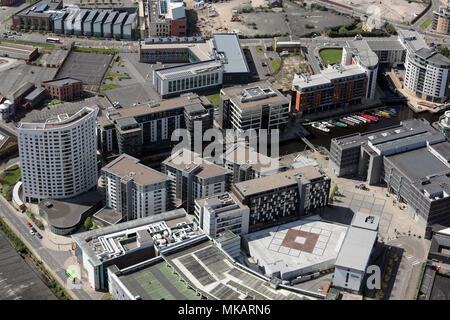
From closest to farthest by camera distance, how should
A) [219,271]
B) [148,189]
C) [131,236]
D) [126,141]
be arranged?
1. [219,271]
2. [131,236]
3. [148,189]
4. [126,141]

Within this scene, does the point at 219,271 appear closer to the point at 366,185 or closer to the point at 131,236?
the point at 131,236

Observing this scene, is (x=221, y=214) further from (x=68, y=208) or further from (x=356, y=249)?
(x=68, y=208)

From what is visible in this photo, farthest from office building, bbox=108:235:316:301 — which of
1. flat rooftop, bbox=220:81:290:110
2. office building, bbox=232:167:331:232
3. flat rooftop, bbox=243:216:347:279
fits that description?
flat rooftop, bbox=220:81:290:110

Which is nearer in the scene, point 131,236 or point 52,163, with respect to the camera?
point 131,236

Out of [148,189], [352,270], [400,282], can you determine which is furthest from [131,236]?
[400,282]

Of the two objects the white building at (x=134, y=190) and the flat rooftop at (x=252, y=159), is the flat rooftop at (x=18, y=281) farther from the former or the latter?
the flat rooftop at (x=252, y=159)

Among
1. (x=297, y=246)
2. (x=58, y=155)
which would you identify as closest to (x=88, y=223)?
(x=58, y=155)
